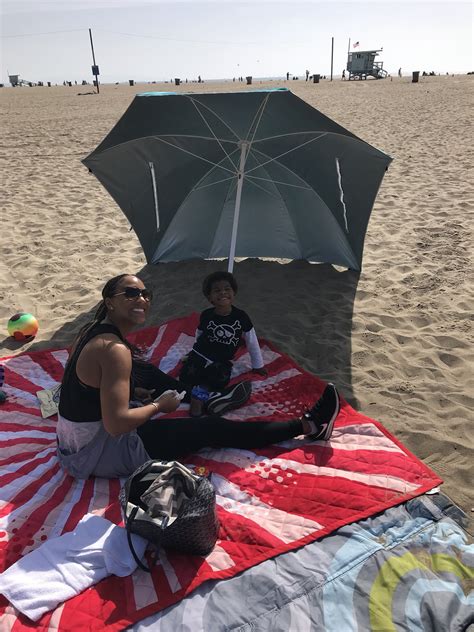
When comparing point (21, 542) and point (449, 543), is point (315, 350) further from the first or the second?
point (21, 542)

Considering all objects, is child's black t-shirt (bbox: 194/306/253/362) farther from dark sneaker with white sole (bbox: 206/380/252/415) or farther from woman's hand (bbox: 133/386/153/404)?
woman's hand (bbox: 133/386/153/404)

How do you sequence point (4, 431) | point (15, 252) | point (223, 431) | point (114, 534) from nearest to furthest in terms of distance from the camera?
point (114, 534), point (223, 431), point (4, 431), point (15, 252)

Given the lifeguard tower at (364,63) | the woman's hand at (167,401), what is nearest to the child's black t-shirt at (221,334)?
the woman's hand at (167,401)

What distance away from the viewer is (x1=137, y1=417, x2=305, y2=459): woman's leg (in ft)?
8.95

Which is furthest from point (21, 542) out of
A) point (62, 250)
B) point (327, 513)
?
point (62, 250)

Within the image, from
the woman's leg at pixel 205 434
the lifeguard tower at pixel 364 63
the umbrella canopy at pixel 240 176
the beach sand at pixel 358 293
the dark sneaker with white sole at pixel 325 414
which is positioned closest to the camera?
the woman's leg at pixel 205 434

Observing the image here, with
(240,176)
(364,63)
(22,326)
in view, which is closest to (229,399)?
(240,176)

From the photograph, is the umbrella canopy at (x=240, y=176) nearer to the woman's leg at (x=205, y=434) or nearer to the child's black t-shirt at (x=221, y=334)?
the child's black t-shirt at (x=221, y=334)

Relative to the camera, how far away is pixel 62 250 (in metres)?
6.21

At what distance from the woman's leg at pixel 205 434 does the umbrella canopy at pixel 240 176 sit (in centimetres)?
195

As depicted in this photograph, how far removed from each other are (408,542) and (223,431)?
1.14 metres

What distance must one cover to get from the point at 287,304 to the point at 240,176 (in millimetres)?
1450

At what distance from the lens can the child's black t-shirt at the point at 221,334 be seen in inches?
145

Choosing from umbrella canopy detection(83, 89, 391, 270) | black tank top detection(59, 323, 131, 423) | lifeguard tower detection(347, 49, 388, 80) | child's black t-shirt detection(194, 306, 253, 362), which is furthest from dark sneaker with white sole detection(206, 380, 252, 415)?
lifeguard tower detection(347, 49, 388, 80)
